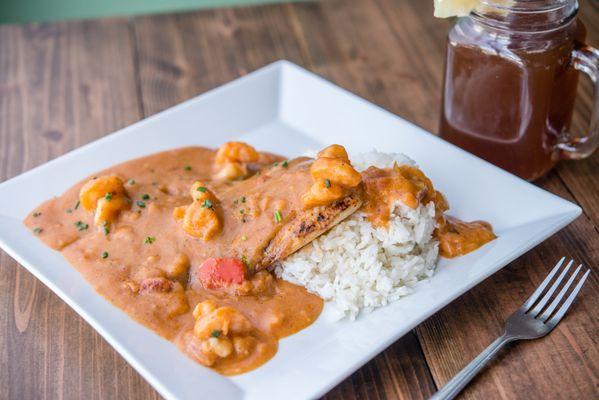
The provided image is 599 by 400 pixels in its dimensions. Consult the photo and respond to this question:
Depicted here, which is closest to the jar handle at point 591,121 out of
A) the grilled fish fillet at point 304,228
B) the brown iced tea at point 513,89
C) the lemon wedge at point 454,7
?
the brown iced tea at point 513,89

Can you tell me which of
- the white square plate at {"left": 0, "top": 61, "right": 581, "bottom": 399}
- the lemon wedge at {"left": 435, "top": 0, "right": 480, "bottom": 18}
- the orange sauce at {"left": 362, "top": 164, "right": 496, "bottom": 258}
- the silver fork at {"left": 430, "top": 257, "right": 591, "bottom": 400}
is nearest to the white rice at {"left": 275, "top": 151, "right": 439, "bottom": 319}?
the orange sauce at {"left": 362, "top": 164, "right": 496, "bottom": 258}

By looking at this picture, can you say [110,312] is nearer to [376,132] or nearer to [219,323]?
[219,323]

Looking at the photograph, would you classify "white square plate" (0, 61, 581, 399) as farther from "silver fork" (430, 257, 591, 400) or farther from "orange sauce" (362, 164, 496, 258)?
"silver fork" (430, 257, 591, 400)

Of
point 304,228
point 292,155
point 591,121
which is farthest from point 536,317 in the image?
point 292,155

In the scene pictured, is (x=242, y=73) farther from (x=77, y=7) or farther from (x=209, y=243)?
(x=77, y=7)

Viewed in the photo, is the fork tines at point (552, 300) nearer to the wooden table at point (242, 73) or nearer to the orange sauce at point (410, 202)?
the wooden table at point (242, 73)

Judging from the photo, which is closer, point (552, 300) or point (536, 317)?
point (536, 317)
